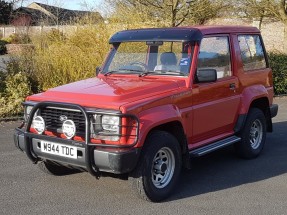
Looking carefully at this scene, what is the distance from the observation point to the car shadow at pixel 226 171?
5309mm

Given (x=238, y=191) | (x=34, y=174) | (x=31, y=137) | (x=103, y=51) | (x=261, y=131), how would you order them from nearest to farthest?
(x=31, y=137) → (x=238, y=191) → (x=34, y=174) → (x=261, y=131) → (x=103, y=51)

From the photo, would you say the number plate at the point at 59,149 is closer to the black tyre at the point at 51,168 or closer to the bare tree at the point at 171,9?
the black tyre at the point at 51,168

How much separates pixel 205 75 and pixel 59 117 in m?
1.86

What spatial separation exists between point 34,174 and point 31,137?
1111 millimetres

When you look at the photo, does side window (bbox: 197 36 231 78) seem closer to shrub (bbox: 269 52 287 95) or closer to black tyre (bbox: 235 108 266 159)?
black tyre (bbox: 235 108 266 159)

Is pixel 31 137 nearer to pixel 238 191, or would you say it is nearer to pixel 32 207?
pixel 32 207

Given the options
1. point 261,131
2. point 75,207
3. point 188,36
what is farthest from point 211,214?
point 261,131

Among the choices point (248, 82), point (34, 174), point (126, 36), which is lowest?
point (34, 174)

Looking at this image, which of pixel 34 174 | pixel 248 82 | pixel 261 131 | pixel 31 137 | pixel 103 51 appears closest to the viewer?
pixel 31 137

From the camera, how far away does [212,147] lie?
18.2ft

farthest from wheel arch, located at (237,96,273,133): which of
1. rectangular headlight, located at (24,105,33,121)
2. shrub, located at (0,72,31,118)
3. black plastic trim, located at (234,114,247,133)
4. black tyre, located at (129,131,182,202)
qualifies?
shrub, located at (0,72,31,118)

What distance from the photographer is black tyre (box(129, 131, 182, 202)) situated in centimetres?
458

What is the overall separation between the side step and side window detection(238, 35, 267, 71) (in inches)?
45.0

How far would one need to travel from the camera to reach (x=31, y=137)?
190 inches
